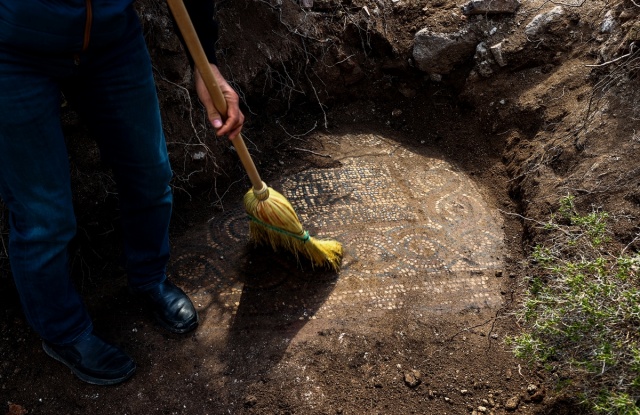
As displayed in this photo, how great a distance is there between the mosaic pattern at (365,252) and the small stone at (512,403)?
51 centimetres

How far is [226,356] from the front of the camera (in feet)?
7.88

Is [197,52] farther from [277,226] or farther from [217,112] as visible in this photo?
[277,226]

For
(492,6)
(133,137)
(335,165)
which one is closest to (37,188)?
(133,137)

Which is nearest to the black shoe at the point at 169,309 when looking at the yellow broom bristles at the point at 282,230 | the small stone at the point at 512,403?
the yellow broom bristles at the point at 282,230

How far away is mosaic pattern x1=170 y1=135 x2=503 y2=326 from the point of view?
266 centimetres

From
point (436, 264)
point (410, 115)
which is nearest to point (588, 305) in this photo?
point (436, 264)

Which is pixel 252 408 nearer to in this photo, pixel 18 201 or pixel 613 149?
pixel 18 201

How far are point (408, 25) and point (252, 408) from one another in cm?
287

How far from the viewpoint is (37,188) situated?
5.96 feet

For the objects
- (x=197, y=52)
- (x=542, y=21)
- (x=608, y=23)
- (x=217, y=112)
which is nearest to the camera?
(x=197, y=52)

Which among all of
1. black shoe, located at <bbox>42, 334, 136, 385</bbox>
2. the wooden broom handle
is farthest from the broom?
black shoe, located at <bbox>42, 334, 136, 385</bbox>

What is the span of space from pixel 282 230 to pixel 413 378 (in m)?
0.92

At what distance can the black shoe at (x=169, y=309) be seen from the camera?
246 centimetres

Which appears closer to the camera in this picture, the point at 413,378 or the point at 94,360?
the point at 94,360
